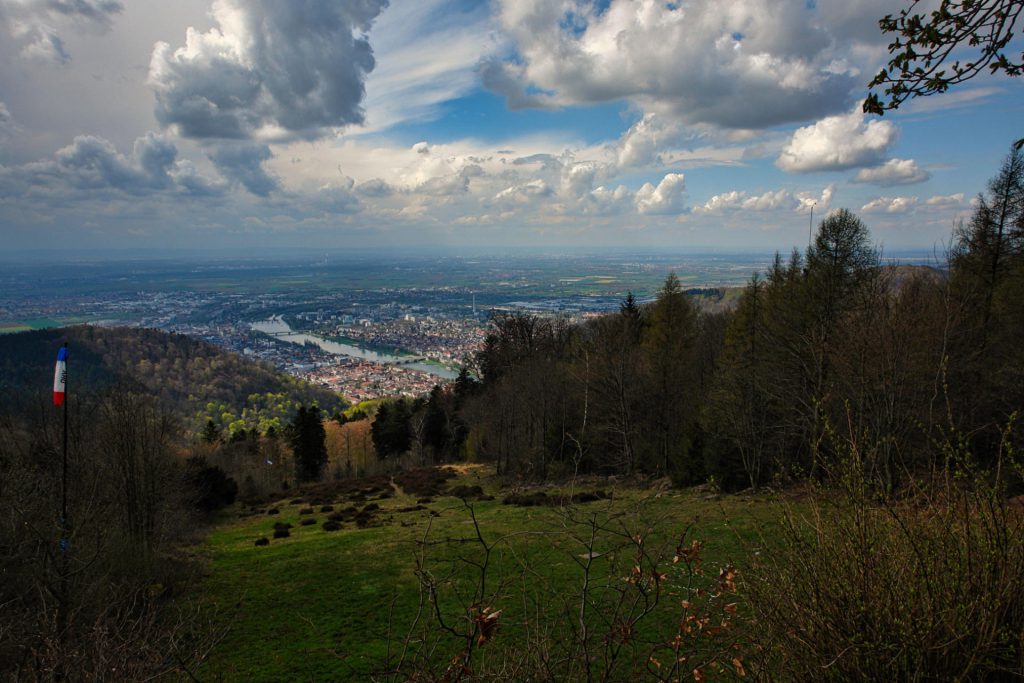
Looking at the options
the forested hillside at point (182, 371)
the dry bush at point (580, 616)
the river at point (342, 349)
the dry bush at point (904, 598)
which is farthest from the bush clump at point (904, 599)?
the river at point (342, 349)

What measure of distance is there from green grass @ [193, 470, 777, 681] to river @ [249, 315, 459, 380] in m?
68.7

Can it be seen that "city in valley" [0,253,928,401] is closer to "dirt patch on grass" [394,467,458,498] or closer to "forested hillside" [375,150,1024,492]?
"dirt patch on grass" [394,467,458,498]

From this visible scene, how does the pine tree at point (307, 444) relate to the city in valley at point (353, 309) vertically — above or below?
below

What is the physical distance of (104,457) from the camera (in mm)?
17109

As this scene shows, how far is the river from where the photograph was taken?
3789 inches

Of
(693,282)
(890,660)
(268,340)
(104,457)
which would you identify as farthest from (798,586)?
(268,340)

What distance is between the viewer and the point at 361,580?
1354 cm

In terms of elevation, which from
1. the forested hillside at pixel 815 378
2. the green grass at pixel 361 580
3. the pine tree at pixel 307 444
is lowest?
the pine tree at pixel 307 444

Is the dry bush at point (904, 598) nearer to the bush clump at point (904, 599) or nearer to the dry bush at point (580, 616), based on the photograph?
the bush clump at point (904, 599)

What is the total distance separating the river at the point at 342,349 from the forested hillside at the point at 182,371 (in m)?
20.4

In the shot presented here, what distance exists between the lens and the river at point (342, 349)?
9623cm

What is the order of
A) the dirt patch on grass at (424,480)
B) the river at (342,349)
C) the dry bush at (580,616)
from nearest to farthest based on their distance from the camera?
the dry bush at (580,616)
the dirt patch on grass at (424,480)
the river at (342,349)

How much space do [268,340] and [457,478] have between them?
10030 centimetres

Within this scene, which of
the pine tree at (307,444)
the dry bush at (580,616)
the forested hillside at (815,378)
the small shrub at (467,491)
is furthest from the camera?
the pine tree at (307,444)
